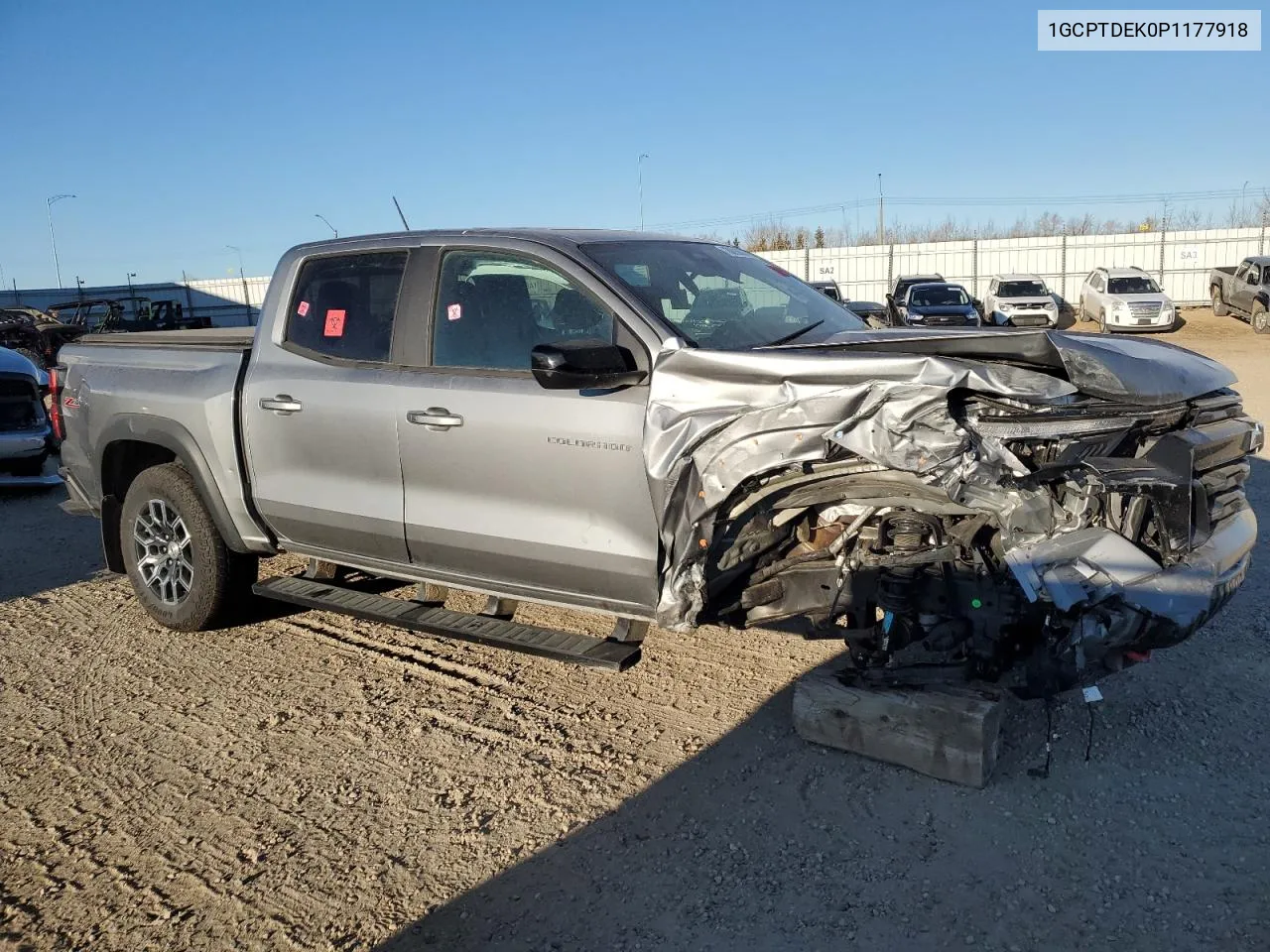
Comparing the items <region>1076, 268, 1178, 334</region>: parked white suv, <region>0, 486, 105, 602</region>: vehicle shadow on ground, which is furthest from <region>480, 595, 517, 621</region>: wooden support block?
<region>1076, 268, 1178, 334</region>: parked white suv

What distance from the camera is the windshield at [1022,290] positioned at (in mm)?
26422

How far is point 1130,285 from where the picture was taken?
26.3 meters

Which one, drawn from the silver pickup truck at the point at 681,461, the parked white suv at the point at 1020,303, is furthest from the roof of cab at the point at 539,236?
the parked white suv at the point at 1020,303

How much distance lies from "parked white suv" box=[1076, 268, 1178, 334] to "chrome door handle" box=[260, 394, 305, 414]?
78.7ft

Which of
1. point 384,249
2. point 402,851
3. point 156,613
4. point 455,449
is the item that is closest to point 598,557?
point 455,449

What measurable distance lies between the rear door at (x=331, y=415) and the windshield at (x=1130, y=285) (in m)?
25.6

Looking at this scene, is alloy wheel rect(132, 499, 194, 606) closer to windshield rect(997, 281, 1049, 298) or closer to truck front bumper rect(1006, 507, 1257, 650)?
truck front bumper rect(1006, 507, 1257, 650)

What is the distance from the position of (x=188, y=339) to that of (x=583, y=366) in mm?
3337

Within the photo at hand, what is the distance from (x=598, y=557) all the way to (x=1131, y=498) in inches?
78.1

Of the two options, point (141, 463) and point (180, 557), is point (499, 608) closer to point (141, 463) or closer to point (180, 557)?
point (180, 557)

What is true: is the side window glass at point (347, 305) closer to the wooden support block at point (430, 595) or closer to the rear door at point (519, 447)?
the rear door at point (519, 447)

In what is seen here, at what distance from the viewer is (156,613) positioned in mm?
5645

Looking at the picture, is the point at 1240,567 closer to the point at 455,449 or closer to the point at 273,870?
the point at 455,449

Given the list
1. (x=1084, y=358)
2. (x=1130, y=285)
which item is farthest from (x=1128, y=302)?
(x=1084, y=358)
